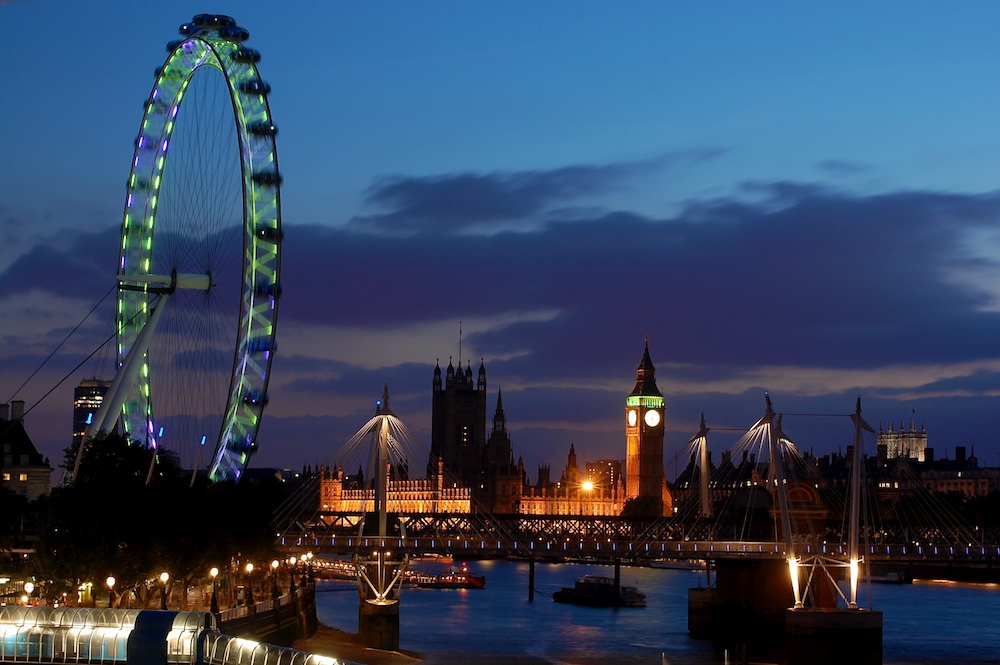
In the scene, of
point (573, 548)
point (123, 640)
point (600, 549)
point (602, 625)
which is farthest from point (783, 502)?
point (123, 640)

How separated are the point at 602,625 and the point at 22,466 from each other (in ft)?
102

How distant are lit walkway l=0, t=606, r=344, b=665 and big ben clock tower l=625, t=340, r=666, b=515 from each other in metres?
162

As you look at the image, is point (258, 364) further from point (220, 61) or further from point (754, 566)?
point (754, 566)

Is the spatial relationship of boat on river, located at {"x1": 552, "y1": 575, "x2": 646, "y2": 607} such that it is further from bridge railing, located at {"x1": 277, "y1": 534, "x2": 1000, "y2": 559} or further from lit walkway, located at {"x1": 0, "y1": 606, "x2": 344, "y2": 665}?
lit walkway, located at {"x1": 0, "y1": 606, "x2": 344, "y2": 665}

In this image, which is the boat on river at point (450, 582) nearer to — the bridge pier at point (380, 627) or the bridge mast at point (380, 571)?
the bridge mast at point (380, 571)

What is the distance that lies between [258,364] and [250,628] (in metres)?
8.89

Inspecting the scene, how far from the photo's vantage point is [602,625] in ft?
244

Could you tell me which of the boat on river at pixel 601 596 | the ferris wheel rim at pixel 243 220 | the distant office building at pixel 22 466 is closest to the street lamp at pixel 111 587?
the ferris wheel rim at pixel 243 220

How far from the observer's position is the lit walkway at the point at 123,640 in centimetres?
3009

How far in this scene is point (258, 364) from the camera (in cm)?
5031

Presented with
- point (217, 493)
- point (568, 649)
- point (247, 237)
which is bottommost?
point (568, 649)

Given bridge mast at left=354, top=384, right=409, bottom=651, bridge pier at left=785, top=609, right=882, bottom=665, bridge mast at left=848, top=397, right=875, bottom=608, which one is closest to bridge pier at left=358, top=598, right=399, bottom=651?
bridge mast at left=354, top=384, right=409, bottom=651

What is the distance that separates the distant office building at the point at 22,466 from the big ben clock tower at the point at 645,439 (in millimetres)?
114892

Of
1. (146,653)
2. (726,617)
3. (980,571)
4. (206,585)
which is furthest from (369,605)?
Result: (980,571)
